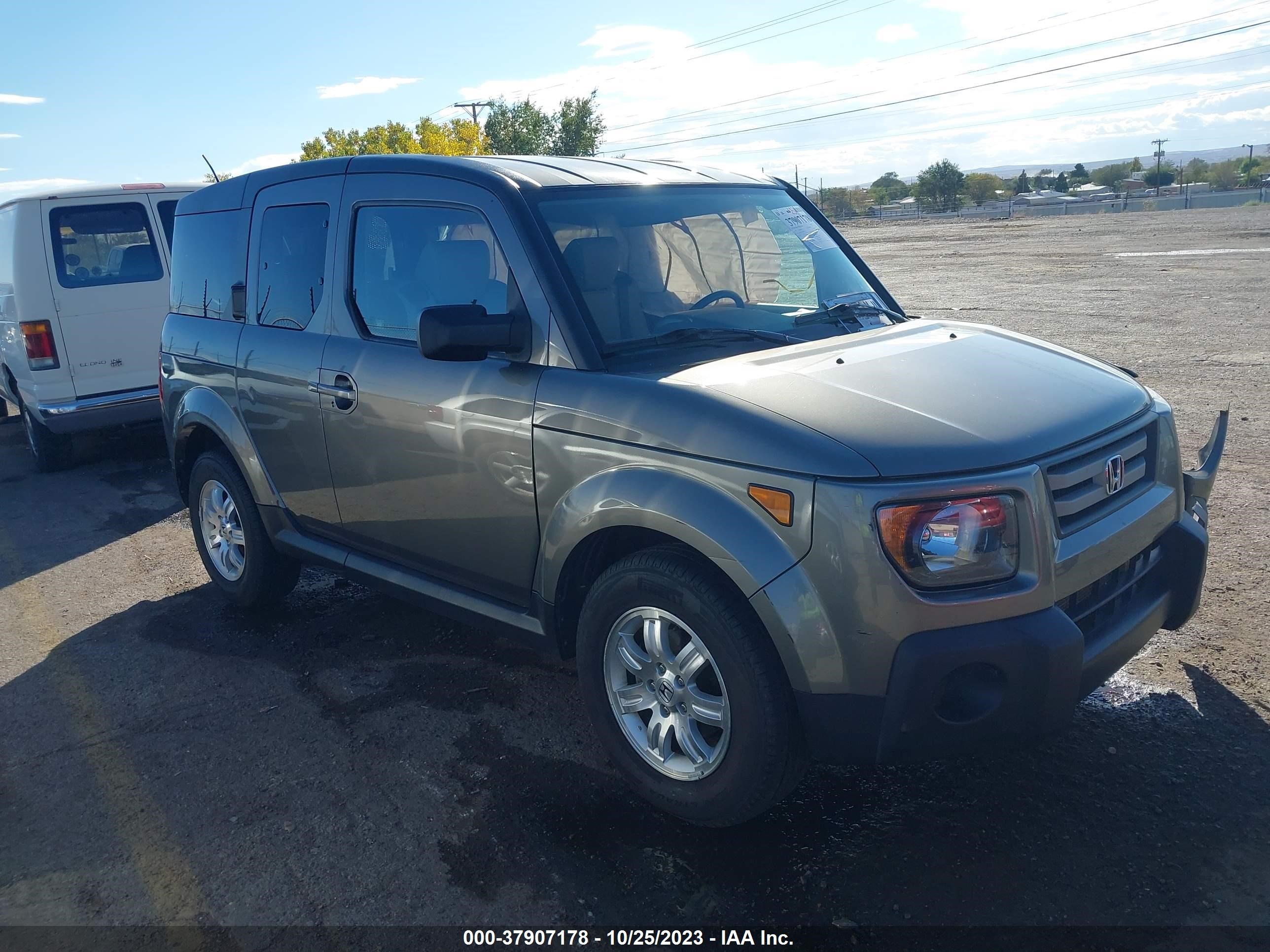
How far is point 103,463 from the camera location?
9.42 m

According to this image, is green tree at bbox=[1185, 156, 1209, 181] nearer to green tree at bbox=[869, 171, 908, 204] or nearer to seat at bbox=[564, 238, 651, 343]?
green tree at bbox=[869, 171, 908, 204]

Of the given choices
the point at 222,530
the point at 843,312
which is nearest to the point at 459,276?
the point at 843,312

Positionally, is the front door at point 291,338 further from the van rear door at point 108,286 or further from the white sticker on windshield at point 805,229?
the van rear door at point 108,286

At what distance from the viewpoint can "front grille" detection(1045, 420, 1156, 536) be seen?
2.85 m

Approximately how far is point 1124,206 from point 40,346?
181ft

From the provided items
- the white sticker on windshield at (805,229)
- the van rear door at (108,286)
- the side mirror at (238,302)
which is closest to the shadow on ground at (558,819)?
the side mirror at (238,302)

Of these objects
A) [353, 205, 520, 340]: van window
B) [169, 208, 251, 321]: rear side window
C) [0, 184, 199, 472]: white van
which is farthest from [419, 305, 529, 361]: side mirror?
[0, 184, 199, 472]: white van

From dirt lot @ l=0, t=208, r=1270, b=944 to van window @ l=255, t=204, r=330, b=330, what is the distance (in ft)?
5.17

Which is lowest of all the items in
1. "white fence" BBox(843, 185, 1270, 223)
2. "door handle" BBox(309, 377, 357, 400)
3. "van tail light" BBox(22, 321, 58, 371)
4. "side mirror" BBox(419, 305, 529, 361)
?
"white fence" BBox(843, 185, 1270, 223)

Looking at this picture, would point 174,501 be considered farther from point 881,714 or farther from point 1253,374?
point 1253,374

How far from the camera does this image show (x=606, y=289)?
3.56 m

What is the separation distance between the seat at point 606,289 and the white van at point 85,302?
5.94 metres

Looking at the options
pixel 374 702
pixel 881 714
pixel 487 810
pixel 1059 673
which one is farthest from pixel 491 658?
pixel 1059 673

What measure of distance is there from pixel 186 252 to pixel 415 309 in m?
2.22
